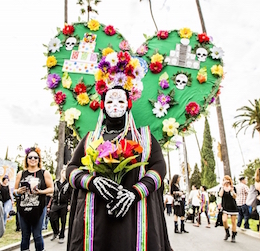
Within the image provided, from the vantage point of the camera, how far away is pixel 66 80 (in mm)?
3783

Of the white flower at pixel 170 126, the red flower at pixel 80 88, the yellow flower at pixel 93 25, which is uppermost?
the yellow flower at pixel 93 25

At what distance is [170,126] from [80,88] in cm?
121

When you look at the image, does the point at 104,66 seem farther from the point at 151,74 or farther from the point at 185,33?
the point at 185,33

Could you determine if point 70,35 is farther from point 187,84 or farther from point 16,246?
point 16,246

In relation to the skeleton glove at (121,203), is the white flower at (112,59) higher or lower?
higher

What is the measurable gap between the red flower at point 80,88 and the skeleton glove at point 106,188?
152 cm

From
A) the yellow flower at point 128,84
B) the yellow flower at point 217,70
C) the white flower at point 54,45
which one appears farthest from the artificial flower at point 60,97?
the yellow flower at point 217,70

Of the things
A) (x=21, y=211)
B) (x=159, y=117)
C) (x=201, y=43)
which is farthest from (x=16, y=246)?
(x=201, y=43)

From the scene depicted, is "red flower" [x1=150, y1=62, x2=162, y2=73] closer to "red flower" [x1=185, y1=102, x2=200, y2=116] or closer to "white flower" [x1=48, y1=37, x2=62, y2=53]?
"red flower" [x1=185, y1=102, x2=200, y2=116]

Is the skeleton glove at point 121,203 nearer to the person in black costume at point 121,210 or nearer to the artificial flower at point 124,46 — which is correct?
the person in black costume at point 121,210

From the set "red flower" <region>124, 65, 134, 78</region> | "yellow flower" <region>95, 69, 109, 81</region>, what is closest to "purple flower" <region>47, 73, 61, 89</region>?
"yellow flower" <region>95, 69, 109, 81</region>

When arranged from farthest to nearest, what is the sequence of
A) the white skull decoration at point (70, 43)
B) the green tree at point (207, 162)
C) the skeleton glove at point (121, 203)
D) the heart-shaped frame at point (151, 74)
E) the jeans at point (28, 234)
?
the green tree at point (207, 162)
the jeans at point (28, 234)
the white skull decoration at point (70, 43)
the heart-shaped frame at point (151, 74)
the skeleton glove at point (121, 203)

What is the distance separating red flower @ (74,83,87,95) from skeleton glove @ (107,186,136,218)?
1645 mm

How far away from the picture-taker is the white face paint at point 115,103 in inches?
118
